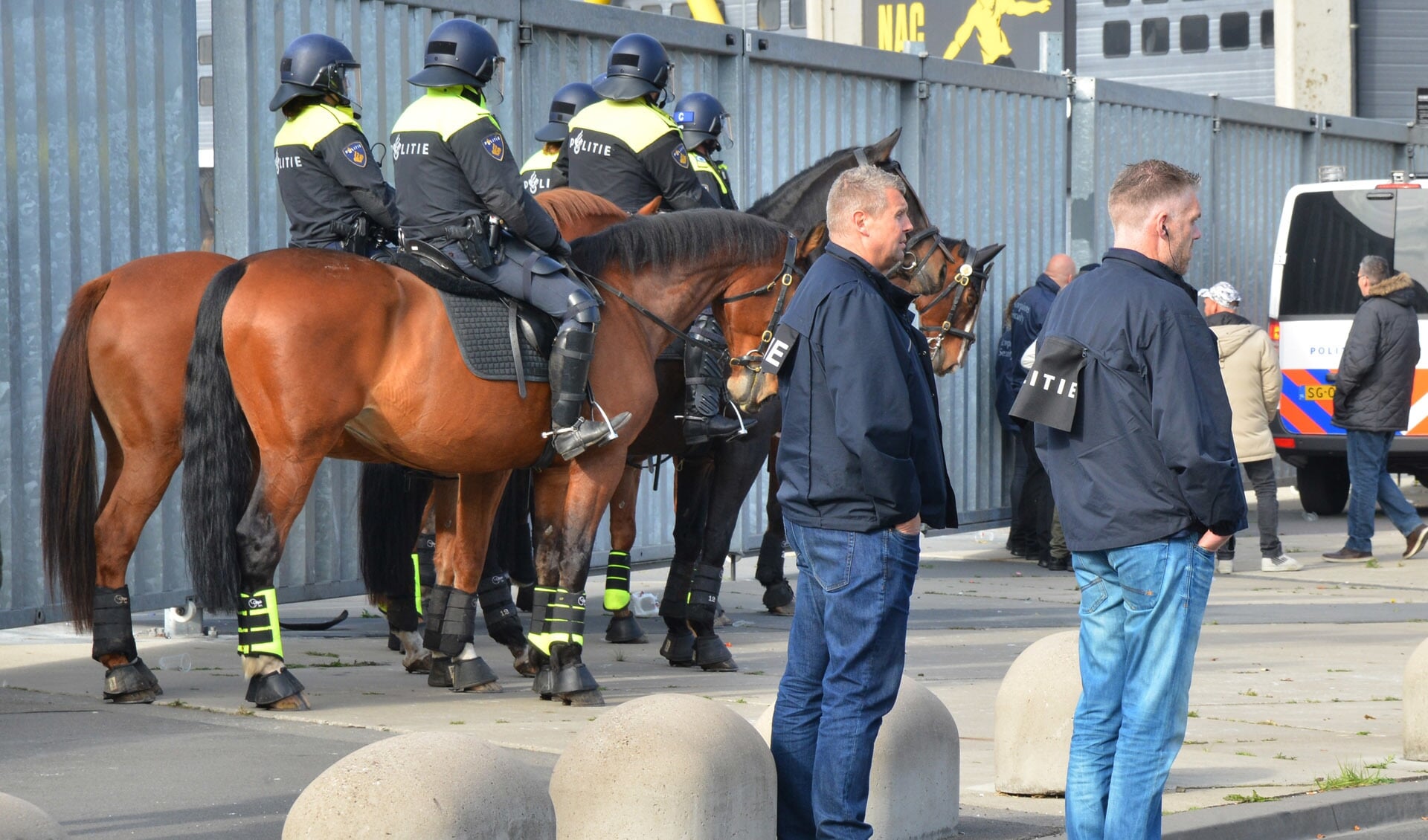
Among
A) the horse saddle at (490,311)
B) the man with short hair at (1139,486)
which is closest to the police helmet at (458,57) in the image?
the horse saddle at (490,311)

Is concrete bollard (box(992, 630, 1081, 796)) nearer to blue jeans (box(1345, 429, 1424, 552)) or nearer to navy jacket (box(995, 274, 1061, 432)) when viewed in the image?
navy jacket (box(995, 274, 1061, 432))

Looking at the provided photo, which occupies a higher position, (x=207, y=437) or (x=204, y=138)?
(x=204, y=138)

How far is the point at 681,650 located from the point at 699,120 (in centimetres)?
287

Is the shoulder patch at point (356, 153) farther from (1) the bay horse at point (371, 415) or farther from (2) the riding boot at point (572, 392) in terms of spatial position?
(2) the riding boot at point (572, 392)

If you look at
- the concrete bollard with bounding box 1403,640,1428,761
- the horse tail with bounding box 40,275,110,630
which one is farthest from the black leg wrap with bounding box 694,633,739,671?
the concrete bollard with bounding box 1403,640,1428,761

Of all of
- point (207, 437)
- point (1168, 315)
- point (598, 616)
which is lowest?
point (598, 616)

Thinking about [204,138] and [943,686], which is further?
[204,138]

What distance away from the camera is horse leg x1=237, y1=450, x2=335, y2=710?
7.58 m

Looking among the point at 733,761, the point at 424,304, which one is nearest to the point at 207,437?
the point at 424,304

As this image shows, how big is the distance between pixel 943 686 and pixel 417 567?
2.63m

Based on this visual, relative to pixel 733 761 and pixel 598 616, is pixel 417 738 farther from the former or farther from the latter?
pixel 598 616

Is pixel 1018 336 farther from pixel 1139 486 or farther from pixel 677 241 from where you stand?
pixel 1139 486

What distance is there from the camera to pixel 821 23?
22.3 meters

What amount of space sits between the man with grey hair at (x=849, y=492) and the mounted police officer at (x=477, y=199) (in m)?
2.70
